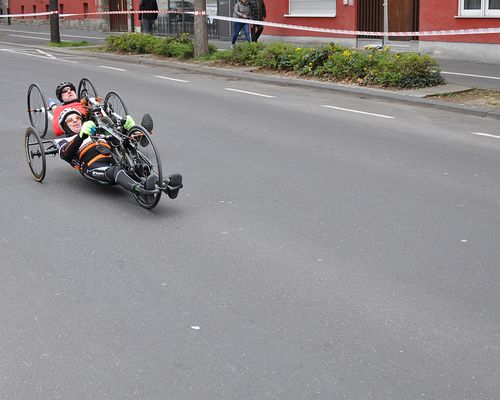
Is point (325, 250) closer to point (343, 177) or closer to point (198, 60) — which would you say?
point (343, 177)

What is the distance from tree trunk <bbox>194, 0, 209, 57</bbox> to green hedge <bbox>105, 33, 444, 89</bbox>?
0.29m

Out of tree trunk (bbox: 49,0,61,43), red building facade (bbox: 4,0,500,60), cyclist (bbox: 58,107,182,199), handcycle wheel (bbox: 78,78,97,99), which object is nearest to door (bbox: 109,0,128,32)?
red building facade (bbox: 4,0,500,60)

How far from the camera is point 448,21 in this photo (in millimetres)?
22109

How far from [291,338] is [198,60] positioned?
57.1ft

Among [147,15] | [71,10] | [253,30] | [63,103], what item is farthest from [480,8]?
[71,10]

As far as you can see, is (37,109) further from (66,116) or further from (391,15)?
(391,15)

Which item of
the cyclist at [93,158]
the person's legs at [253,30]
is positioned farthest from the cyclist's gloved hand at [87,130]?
the person's legs at [253,30]

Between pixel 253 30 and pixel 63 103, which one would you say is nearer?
pixel 63 103

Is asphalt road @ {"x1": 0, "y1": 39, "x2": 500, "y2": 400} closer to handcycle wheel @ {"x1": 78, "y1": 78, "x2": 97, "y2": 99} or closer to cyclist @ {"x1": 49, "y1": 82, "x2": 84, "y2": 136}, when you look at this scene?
cyclist @ {"x1": 49, "y1": 82, "x2": 84, "y2": 136}

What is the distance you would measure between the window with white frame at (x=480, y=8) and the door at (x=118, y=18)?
18.8 metres

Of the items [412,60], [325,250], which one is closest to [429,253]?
[325,250]

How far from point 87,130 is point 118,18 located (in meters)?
30.7

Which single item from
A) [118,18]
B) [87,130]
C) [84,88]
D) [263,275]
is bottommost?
[263,275]

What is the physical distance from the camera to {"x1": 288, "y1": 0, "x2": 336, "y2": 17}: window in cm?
2642
